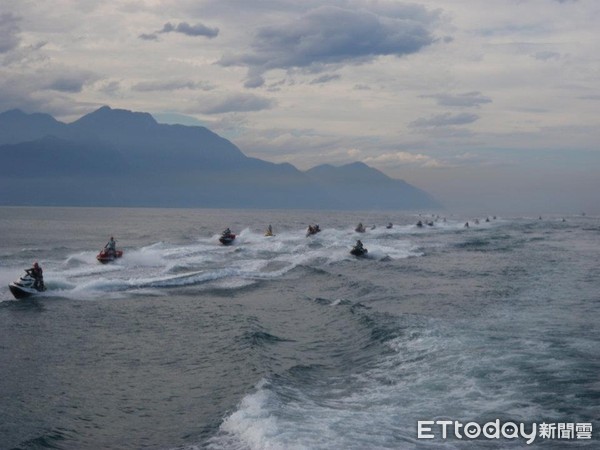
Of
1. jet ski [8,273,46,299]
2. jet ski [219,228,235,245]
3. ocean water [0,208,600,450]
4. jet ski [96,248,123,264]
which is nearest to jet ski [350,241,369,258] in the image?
ocean water [0,208,600,450]

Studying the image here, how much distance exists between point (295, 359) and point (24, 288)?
709 inches

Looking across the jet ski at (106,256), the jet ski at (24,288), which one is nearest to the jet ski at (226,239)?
the jet ski at (106,256)

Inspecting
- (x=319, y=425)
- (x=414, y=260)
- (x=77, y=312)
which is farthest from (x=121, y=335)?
(x=414, y=260)

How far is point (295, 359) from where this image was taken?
63.7 ft

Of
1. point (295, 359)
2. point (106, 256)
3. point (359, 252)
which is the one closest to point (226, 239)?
point (359, 252)

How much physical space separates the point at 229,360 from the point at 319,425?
6670 millimetres

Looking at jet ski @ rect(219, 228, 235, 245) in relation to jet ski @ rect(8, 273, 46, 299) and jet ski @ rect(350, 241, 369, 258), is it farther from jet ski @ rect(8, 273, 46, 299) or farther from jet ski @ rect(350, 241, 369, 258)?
jet ski @ rect(8, 273, 46, 299)

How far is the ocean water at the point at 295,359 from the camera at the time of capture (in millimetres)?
13422

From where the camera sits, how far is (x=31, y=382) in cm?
1712

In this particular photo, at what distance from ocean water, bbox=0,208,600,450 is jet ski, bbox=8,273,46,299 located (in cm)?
63

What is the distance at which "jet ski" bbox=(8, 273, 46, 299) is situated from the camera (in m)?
30.4

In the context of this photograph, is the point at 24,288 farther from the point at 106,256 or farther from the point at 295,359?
A: the point at 295,359

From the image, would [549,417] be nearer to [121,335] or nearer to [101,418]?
[101,418]

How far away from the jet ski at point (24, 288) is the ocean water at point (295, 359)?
0.63 meters
